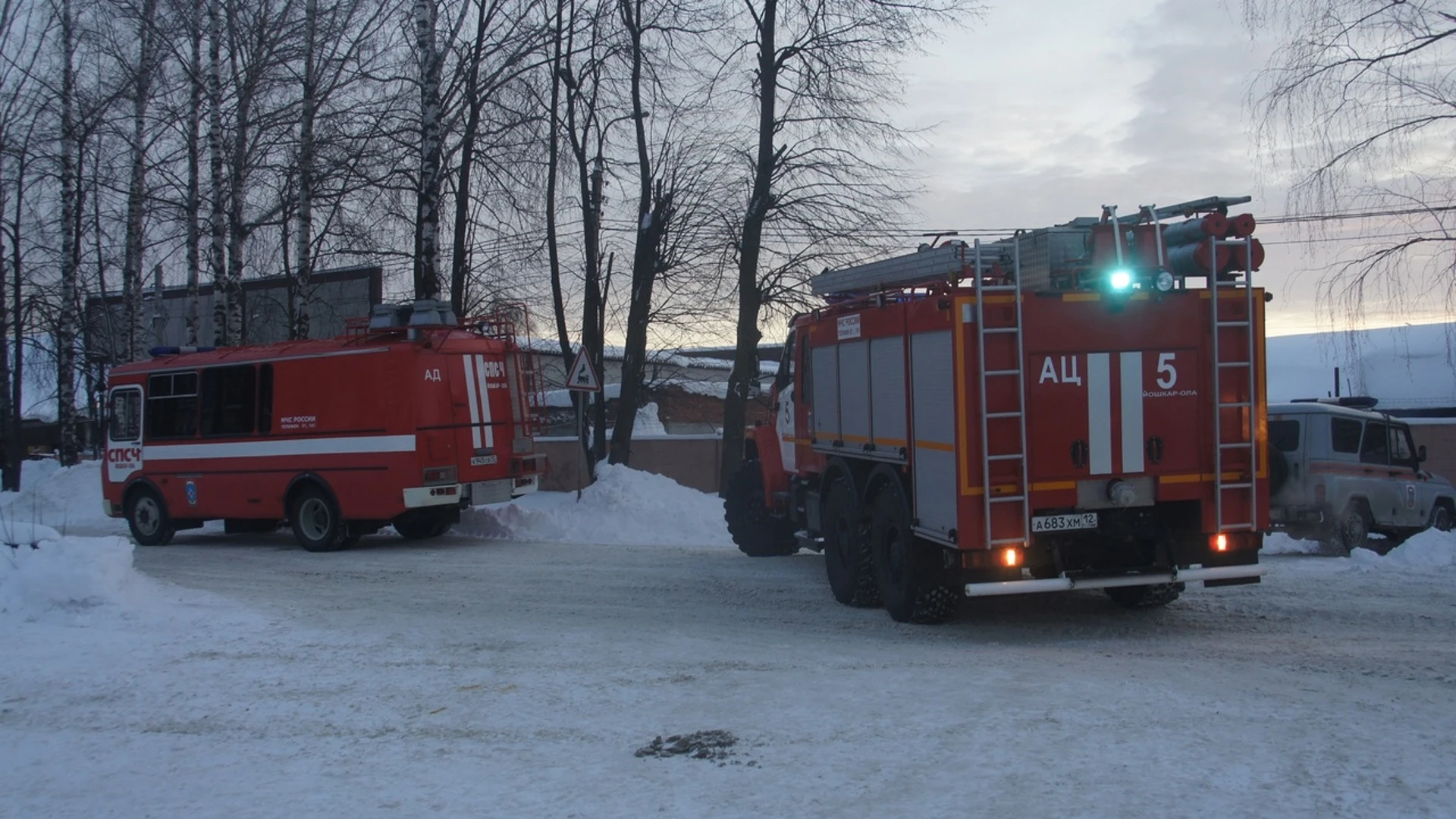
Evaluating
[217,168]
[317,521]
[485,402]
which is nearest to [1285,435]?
[485,402]

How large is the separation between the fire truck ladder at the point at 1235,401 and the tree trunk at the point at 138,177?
2023cm

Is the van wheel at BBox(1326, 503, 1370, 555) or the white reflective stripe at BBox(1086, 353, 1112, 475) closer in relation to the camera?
the white reflective stripe at BBox(1086, 353, 1112, 475)

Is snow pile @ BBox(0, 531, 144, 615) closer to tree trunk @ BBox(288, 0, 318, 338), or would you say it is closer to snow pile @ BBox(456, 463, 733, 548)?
snow pile @ BBox(456, 463, 733, 548)

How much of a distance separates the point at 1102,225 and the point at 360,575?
9.08 metres

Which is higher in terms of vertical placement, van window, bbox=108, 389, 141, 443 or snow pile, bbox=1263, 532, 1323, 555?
van window, bbox=108, 389, 141, 443

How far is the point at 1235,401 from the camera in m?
8.92

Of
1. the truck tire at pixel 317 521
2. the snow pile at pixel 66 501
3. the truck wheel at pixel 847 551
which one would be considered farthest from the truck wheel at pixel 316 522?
the truck wheel at pixel 847 551

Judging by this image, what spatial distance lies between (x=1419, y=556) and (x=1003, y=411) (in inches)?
266

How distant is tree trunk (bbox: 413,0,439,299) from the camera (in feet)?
63.5

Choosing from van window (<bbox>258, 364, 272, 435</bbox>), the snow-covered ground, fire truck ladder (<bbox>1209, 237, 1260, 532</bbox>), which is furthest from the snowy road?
van window (<bbox>258, 364, 272, 435</bbox>)

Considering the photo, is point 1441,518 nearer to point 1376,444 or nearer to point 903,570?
point 1376,444

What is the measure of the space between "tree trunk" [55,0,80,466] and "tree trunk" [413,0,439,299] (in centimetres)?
868

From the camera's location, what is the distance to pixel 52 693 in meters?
7.46

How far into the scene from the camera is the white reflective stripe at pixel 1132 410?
8781mm
